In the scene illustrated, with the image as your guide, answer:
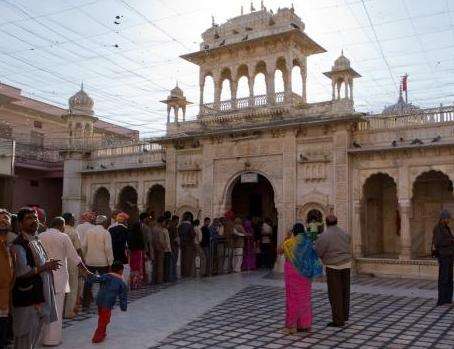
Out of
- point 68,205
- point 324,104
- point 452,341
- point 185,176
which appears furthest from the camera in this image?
point 68,205

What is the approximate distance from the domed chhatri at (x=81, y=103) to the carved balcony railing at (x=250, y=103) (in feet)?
28.1

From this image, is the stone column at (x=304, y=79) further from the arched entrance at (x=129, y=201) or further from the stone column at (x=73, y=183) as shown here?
the stone column at (x=73, y=183)

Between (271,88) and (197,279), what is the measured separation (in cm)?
791

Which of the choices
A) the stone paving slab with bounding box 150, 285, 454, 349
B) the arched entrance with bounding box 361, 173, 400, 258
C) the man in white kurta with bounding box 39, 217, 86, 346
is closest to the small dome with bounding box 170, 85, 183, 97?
the arched entrance with bounding box 361, 173, 400, 258

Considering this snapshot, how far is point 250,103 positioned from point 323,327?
38.3ft

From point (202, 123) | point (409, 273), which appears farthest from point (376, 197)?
point (202, 123)

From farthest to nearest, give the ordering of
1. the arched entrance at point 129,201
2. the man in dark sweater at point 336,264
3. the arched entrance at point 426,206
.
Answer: the arched entrance at point 129,201
the arched entrance at point 426,206
the man in dark sweater at point 336,264

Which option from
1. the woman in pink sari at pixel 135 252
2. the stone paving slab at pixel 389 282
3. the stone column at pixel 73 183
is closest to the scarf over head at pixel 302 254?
the woman in pink sari at pixel 135 252

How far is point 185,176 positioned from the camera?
64.9 feet

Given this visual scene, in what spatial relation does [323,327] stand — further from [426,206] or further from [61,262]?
[426,206]

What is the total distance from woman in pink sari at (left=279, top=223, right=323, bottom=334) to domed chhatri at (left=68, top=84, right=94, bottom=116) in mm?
19614

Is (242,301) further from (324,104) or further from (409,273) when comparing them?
(324,104)

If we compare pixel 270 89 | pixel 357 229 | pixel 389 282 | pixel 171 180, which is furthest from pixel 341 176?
pixel 171 180

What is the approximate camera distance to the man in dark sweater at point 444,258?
9625 mm
